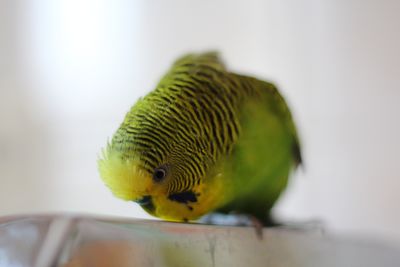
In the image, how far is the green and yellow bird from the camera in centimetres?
57

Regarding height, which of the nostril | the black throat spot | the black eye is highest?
the black eye

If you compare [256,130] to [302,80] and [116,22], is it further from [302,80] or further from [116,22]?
[302,80]

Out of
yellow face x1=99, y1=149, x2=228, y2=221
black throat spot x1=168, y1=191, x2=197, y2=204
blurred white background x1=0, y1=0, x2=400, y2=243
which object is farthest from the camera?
blurred white background x1=0, y1=0, x2=400, y2=243

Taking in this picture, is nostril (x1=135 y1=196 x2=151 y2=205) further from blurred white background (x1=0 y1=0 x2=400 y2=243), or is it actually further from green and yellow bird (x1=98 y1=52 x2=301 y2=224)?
blurred white background (x1=0 y1=0 x2=400 y2=243)

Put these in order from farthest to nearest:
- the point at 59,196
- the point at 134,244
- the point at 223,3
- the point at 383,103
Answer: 1. the point at 223,3
2. the point at 383,103
3. the point at 59,196
4. the point at 134,244

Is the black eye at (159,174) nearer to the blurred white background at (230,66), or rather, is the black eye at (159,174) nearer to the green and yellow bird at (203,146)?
the green and yellow bird at (203,146)

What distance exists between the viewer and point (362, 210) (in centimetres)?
162

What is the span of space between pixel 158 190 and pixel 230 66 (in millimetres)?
887

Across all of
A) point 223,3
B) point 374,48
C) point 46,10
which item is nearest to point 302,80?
point 374,48

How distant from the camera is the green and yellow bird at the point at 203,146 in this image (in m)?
0.57

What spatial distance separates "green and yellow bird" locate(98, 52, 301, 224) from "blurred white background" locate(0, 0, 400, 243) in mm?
190

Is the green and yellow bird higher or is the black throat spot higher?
the green and yellow bird

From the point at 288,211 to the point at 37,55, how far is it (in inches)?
36.0

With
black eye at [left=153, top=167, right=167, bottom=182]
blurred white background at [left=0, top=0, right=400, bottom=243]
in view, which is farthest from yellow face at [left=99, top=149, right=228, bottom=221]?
blurred white background at [left=0, top=0, right=400, bottom=243]
